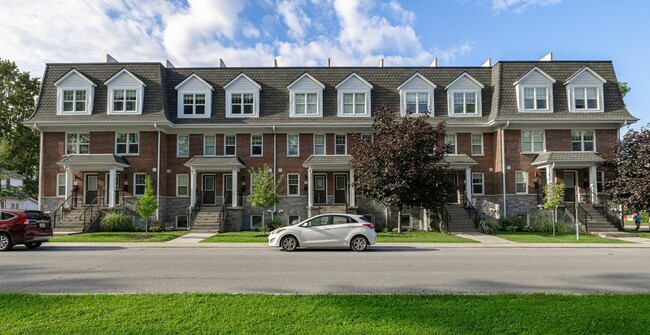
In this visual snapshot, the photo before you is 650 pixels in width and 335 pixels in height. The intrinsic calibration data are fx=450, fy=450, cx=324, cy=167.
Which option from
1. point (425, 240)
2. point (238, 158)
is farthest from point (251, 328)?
point (238, 158)

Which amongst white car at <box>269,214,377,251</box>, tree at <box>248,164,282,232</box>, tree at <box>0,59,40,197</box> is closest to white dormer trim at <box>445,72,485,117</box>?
tree at <box>248,164,282,232</box>

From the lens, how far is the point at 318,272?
36.8ft

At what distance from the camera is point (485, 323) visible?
6.05m

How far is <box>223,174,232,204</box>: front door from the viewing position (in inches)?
1153

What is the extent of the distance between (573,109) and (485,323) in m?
27.5

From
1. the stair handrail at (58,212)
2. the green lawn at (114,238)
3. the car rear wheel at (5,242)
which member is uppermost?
the stair handrail at (58,212)

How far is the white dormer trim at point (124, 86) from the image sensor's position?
28625 mm

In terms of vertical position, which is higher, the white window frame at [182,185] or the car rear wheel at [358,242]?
the white window frame at [182,185]

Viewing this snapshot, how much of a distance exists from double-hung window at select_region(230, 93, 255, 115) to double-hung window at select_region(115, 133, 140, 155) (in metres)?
6.34

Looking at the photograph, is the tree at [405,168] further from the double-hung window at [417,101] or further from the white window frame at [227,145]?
the white window frame at [227,145]

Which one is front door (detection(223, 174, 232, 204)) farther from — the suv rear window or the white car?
the white car

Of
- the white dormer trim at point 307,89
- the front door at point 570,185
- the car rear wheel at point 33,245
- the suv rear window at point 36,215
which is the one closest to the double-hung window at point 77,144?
the suv rear window at point 36,215

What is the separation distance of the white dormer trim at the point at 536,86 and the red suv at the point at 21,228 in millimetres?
26906

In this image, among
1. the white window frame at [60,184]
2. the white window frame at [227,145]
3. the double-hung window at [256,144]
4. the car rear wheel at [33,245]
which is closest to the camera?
the car rear wheel at [33,245]
